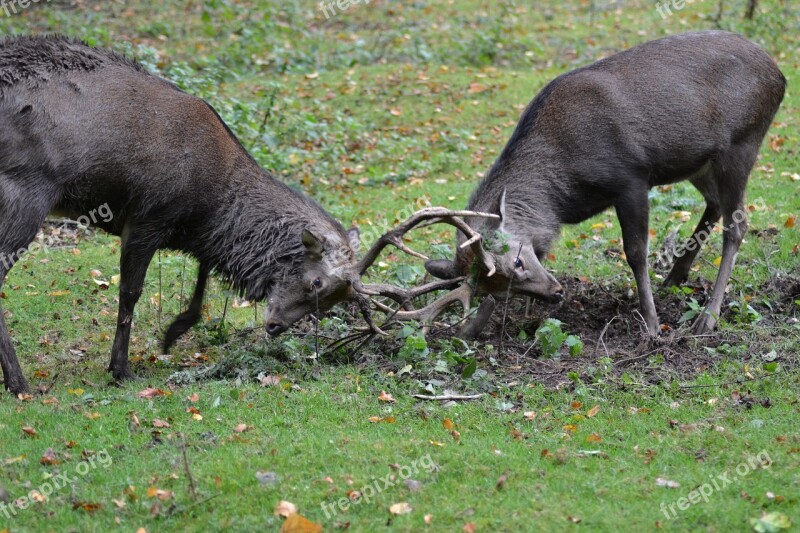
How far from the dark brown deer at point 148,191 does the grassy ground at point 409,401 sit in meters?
0.51

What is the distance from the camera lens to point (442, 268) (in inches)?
320

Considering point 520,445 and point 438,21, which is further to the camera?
point 438,21

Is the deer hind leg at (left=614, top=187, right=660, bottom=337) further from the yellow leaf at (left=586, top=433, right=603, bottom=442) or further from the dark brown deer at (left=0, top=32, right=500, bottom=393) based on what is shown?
the yellow leaf at (left=586, top=433, right=603, bottom=442)

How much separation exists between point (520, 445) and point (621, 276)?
3680mm

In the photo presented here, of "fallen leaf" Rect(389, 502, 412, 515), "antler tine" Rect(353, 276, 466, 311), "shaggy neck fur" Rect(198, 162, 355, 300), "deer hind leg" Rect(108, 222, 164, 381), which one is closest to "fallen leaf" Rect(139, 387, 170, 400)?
"deer hind leg" Rect(108, 222, 164, 381)

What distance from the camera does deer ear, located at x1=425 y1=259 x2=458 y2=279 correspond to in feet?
26.5

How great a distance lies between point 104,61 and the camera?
298 inches

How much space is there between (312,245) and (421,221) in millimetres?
932

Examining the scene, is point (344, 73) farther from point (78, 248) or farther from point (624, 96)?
point (624, 96)

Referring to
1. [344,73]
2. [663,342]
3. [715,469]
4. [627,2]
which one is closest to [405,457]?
[715,469]

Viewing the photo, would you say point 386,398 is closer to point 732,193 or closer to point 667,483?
point 667,483

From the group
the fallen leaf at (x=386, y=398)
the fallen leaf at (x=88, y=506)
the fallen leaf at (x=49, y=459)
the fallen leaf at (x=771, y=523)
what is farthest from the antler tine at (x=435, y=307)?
the fallen leaf at (x=771, y=523)

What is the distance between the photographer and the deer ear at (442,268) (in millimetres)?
8086

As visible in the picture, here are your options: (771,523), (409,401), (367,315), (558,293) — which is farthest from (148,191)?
(771,523)
